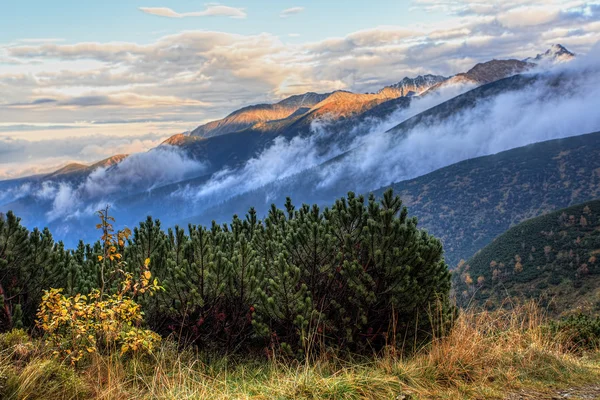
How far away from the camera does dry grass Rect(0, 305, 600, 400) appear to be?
17.1ft

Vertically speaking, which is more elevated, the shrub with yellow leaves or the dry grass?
the shrub with yellow leaves

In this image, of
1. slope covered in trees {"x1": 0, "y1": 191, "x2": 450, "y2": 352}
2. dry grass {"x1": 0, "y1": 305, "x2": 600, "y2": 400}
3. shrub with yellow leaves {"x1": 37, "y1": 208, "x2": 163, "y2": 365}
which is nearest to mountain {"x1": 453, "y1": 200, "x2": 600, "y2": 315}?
slope covered in trees {"x1": 0, "y1": 191, "x2": 450, "y2": 352}

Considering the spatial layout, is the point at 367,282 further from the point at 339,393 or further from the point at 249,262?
the point at 339,393

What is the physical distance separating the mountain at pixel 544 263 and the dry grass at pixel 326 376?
245 ft

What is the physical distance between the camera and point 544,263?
108 metres

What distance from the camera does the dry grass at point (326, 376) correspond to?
5.20 m

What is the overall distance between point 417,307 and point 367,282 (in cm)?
95

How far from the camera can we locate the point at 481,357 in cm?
655

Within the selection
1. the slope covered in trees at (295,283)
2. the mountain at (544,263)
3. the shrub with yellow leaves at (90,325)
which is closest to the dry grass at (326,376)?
the shrub with yellow leaves at (90,325)

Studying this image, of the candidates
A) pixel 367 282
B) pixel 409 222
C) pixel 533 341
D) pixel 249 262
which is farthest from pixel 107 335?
pixel 533 341

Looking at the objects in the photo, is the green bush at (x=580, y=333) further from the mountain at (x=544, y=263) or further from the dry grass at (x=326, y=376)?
the mountain at (x=544, y=263)

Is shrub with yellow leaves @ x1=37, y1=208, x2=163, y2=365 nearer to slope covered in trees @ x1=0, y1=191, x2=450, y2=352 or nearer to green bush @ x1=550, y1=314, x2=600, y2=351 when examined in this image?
slope covered in trees @ x1=0, y1=191, x2=450, y2=352

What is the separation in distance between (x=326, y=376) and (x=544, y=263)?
114m

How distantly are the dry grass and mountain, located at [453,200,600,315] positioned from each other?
7477 cm
